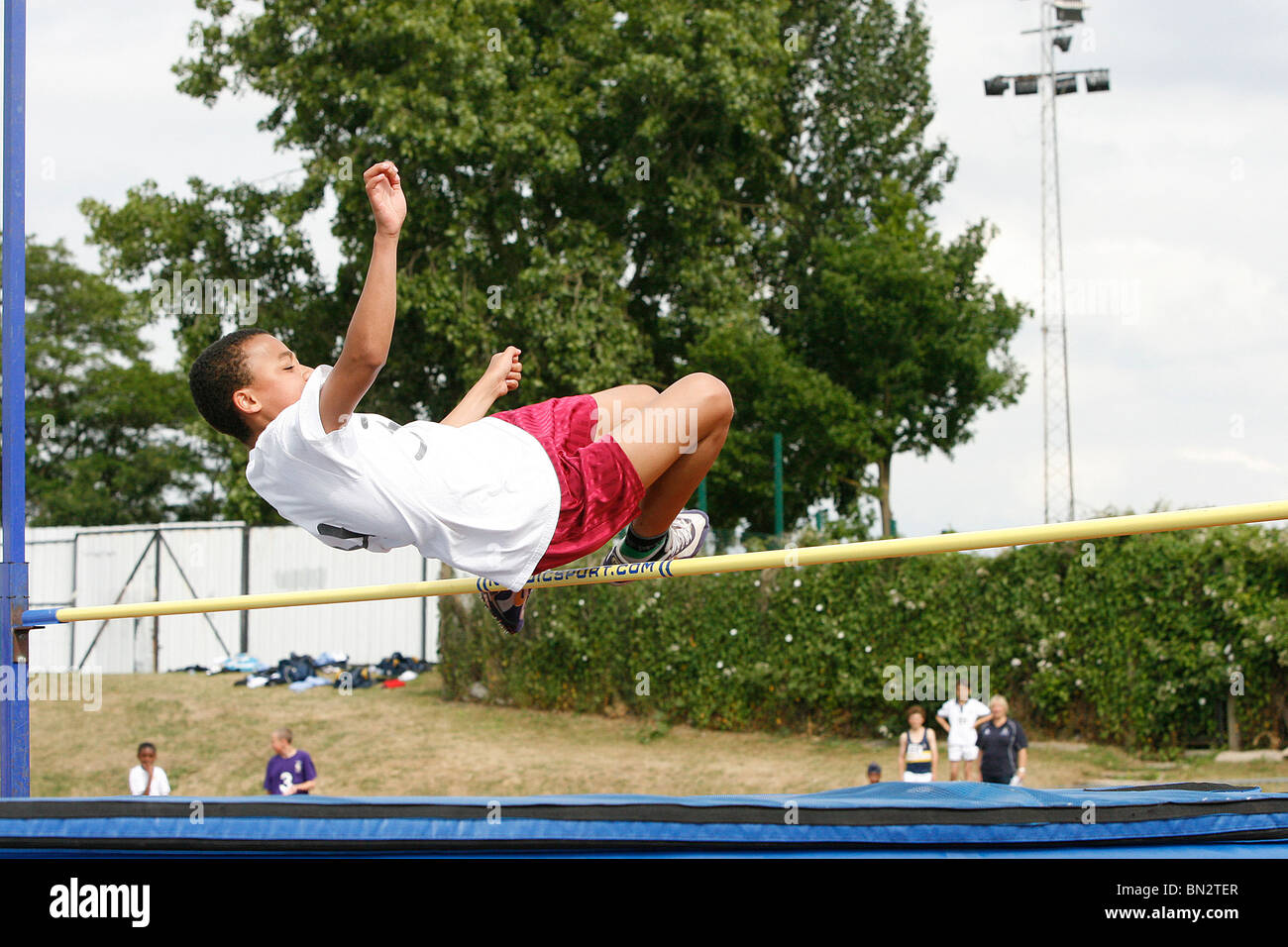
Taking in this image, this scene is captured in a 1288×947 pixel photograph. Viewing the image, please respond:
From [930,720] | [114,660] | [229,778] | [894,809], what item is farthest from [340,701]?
[894,809]

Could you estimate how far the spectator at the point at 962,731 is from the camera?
895 centimetres

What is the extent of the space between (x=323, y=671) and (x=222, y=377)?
524 inches

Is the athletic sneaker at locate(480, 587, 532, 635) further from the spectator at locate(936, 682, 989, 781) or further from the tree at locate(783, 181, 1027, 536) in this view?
the tree at locate(783, 181, 1027, 536)

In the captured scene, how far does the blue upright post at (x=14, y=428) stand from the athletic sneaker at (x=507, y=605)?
1.63 metres

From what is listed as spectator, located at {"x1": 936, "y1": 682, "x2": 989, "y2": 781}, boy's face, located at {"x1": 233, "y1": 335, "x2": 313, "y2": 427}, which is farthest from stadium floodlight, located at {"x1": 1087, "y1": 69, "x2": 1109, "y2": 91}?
boy's face, located at {"x1": 233, "y1": 335, "x2": 313, "y2": 427}

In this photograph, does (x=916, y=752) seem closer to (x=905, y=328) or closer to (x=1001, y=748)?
(x=1001, y=748)

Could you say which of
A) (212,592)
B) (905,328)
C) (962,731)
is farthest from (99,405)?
(962,731)

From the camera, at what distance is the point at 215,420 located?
9.36 feet

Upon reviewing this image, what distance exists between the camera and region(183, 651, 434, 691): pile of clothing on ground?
14688 mm

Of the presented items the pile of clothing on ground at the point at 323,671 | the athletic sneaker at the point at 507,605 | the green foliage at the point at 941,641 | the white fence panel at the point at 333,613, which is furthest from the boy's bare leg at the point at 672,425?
the white fence panel at the point at 333,613

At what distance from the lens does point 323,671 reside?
15391 millimetres

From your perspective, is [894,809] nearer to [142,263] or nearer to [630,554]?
[630,554]
